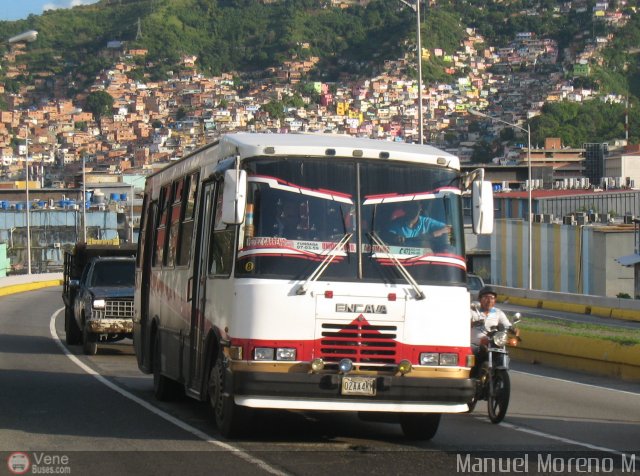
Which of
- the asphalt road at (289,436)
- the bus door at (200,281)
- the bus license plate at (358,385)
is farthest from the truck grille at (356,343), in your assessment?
the bus door at (200,281)

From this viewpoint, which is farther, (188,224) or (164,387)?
(164,387)

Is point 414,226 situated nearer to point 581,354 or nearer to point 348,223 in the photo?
point 348,223

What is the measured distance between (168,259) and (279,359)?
4.41 metres

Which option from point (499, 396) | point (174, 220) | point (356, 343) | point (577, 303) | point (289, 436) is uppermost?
point (174, 220)

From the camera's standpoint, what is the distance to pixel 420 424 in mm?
12922

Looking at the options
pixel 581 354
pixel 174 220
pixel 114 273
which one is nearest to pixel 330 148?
→ pixel 174 220

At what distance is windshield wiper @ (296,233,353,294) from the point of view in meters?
11.9

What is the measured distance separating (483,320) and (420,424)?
8.06ft

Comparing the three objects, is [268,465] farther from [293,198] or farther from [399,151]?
[399,151]

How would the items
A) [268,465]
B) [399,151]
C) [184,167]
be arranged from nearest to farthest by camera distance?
[268,465], [399,151], [184,167]

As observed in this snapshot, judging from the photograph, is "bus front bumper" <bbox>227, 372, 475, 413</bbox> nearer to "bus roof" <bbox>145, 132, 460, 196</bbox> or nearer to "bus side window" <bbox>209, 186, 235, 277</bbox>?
"bus side window" <bbox>209, 186, 235, 277</bbox>

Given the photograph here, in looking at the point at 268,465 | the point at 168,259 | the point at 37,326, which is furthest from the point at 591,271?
the point at 268,465

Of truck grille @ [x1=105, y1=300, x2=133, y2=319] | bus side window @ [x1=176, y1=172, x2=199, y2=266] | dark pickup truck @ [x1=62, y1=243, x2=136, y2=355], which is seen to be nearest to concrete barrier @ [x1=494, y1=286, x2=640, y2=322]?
dark pickup truck @ [x1=62, y1=243, x2=136, y2=355]

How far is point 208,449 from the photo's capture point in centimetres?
1199
